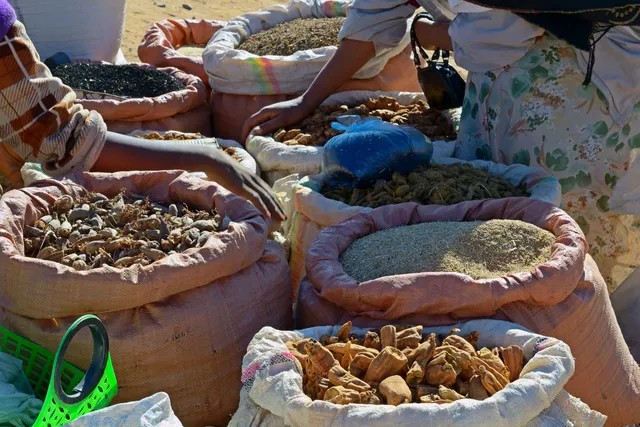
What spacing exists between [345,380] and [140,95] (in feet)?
7.01

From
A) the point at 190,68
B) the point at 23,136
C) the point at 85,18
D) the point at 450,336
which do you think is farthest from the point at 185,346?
the point at 85,18

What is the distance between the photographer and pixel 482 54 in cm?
242

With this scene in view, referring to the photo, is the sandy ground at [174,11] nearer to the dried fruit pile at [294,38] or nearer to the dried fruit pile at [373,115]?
the dried fruit pile at [294,38]

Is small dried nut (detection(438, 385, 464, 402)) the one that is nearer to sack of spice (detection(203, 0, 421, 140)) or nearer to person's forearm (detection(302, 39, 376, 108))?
person's forearm (detection(302, 39, 376, 108))

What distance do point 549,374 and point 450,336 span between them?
0.71ft

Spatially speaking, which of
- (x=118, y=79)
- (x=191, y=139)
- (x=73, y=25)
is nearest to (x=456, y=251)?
(x=191, y=139)

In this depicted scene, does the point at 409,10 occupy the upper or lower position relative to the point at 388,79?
upper

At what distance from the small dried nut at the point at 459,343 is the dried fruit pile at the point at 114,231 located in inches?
23.0

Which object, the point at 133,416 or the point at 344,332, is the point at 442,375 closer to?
the point at 344,332

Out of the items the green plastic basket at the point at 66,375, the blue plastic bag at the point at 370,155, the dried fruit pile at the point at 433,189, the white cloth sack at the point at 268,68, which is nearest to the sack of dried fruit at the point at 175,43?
the white cloth sack at the point at 268,68

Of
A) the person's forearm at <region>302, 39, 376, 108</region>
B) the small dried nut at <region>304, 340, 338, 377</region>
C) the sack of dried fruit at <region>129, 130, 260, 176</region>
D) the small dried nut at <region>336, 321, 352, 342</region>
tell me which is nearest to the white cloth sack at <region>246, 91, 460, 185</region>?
the sack of dried fruit at <region>129, 130, 260, 176</region>

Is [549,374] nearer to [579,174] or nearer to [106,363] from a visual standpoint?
[106,363]

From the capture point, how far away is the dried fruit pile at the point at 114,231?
1.77 metres

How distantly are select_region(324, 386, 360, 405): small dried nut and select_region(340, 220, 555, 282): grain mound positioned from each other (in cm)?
42
